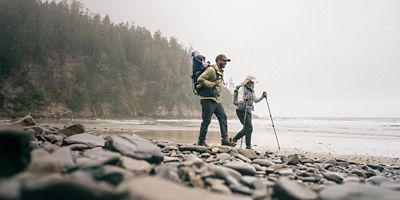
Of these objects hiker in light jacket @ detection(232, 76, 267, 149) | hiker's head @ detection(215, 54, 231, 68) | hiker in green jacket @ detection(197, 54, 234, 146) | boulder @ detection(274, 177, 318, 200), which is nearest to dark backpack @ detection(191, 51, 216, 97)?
hiker in green jacket @ detection(197, 54, 234, 146)

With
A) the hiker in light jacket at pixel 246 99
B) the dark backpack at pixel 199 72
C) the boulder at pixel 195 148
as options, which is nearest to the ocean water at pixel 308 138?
the hiker in light jacket at pixel 246 99

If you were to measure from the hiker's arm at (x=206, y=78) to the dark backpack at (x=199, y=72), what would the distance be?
13 cm

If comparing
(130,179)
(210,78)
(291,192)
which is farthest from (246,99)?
(130,179)

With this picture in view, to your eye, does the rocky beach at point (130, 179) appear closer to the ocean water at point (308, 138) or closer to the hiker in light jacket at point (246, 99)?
the hiker in light jacket at point (246, 99)

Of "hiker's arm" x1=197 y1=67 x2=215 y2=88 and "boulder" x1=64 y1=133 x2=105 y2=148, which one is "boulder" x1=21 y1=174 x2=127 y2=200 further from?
"hiker's arm" x1=197 y1=67 x2=215 y2=88

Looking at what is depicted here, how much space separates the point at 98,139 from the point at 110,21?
88.4 meters

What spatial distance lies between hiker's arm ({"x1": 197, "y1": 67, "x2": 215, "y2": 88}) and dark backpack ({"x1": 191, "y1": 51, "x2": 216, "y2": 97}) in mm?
126

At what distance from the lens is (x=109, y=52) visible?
6525 centimetres

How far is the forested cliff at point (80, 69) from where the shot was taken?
156 feet

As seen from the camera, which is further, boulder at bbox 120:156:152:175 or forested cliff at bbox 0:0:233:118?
forested cliff at bbox 0:0:233:118

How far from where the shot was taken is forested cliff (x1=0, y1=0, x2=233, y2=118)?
47656 mm

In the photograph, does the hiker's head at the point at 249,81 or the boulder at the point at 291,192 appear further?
the hiker's head at the point at 249,81

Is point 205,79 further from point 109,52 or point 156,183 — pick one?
point 109,52

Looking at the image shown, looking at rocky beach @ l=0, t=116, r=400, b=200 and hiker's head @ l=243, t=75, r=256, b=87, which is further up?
hiker's head @ l=243, t=75, r=256, b=87
